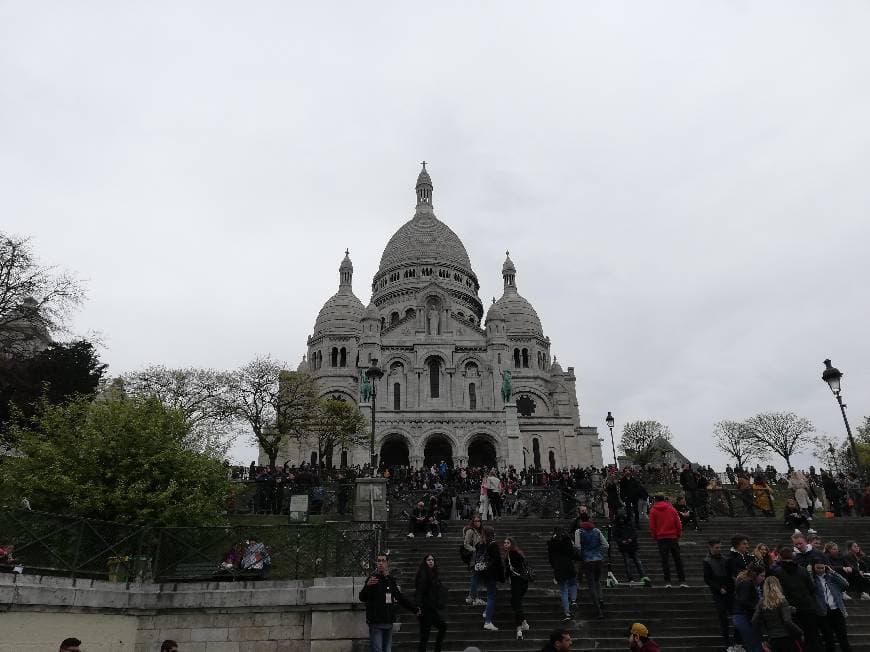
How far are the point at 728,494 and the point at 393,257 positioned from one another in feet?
168

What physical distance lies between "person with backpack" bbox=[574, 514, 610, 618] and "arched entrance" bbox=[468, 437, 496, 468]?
3534 cm

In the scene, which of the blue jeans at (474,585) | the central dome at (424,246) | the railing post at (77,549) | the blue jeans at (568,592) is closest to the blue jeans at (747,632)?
the blue jeans at (568,592)

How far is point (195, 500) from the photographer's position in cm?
1537

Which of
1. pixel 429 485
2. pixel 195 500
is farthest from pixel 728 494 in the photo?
pixel 195 500

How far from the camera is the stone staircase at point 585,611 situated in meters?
10.1

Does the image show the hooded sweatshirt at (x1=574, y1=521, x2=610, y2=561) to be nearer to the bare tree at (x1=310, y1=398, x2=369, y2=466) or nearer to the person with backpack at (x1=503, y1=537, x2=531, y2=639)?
the person with backpack at (x1=503, y1=537, x2=531, y2=639)

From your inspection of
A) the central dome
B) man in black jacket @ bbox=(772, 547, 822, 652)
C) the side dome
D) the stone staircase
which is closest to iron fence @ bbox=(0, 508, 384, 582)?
the stone staircase

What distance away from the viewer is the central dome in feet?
217

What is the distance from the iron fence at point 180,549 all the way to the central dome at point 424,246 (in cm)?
5489

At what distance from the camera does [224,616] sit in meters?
10.5

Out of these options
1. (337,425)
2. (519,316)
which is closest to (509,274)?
(519,316)

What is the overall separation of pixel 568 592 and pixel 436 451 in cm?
3676

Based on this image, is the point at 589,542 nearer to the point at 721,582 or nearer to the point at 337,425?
the point at 721,582

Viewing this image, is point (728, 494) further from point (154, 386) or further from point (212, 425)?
point (154, 386)
